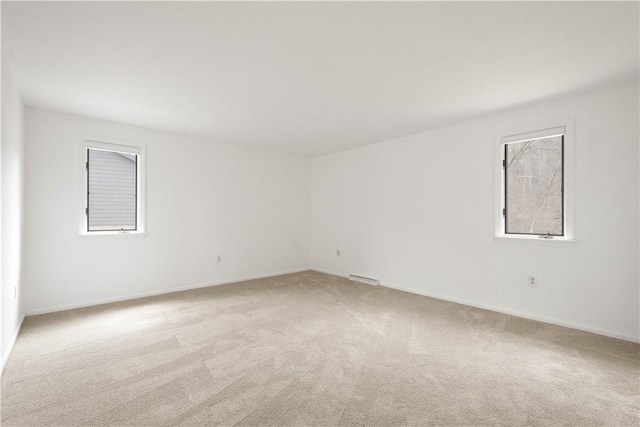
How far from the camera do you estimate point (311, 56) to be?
7.98 ft

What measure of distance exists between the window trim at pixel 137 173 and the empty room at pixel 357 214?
28mm

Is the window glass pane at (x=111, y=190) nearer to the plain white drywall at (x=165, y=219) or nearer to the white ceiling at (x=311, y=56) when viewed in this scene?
the plain white drywall at (x=165, y=219)

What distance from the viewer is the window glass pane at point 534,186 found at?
3477mm

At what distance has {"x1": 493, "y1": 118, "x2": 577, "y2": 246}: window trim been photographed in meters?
3.28

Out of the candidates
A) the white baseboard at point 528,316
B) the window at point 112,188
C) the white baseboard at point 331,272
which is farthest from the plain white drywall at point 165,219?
the white baseboard at point 528,316

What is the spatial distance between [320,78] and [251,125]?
5.93ft

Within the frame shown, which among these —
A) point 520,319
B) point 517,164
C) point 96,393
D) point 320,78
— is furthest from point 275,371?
point 517,164

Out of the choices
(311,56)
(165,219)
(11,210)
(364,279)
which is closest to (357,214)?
(364,279)

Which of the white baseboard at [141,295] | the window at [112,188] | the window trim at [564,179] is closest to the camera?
the window trim at [564,179]

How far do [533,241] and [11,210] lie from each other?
5.47 metres

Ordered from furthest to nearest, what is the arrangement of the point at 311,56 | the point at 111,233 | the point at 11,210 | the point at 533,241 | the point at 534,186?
the point at 111,233, the point at 534,186, the point at 533,241, the point at 11,210, the point at 311,56

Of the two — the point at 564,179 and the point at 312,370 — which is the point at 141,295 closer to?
the point at 312,370

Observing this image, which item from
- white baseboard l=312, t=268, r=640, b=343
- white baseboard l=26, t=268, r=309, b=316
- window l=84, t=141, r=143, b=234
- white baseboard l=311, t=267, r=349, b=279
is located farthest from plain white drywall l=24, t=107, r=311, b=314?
white baseboard l=312, t=268, r=640, b=343

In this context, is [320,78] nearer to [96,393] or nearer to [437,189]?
[437,189]
